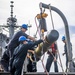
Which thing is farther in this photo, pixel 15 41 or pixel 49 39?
pixel 15 41

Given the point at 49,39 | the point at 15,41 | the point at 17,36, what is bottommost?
the point at 49,39

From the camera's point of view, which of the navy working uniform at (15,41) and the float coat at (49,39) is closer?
the float coat at (49,39)

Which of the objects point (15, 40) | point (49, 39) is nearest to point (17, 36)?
point (15, 40)

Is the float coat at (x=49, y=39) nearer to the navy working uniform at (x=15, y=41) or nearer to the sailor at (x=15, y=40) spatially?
the sailor at (x=15, y=40)

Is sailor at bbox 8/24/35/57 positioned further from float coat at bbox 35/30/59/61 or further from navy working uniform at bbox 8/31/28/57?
float coat at bbox 35/30/59/61

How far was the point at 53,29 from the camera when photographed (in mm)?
6730

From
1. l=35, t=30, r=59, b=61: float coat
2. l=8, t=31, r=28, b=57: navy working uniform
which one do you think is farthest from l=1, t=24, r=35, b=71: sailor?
l=35, t=30, r=59, b=61: float coat

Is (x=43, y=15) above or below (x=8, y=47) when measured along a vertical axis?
above

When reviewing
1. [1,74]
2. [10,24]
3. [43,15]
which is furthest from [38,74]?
[10,24]

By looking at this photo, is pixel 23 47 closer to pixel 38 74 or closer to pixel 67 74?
pixel 38 74

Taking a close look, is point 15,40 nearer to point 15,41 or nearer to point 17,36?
point 15,41

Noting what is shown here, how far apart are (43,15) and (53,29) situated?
3.07 ft

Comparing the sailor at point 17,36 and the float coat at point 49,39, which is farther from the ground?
the sailor at point 17,36

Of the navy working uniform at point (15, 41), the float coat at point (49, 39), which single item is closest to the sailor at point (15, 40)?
the navy working uniform at point (15, 41)
